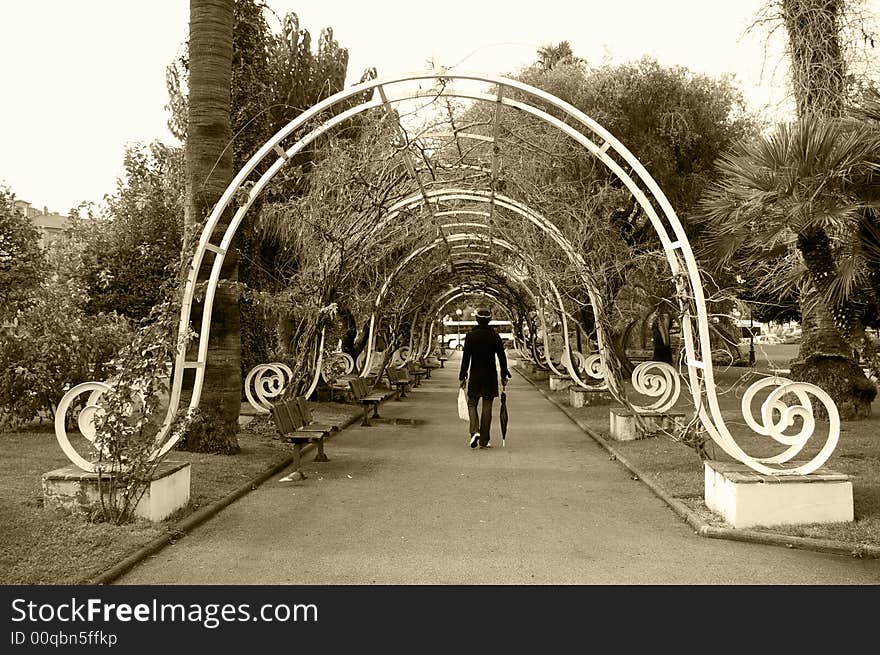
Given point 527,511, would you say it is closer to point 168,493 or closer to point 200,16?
point 168,493

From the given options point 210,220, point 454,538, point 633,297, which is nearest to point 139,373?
point 210,220

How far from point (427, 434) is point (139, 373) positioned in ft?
24.0

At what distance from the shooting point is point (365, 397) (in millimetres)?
16453

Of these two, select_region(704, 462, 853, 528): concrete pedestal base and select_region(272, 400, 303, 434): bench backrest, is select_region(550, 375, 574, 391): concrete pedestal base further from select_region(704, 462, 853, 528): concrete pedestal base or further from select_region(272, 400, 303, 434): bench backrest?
select_region(704, 462, 853, 528): concrete pedestal base

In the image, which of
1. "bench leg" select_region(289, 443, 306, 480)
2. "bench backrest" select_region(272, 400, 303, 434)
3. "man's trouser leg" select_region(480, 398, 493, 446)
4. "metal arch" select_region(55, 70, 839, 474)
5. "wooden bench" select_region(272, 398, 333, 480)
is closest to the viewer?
"metal arch" select_region(55, 70, 839, 474)

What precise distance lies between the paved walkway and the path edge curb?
79 millimetres

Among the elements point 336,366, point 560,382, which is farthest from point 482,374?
point 560,382

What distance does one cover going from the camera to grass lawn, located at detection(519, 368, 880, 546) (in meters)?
6.71

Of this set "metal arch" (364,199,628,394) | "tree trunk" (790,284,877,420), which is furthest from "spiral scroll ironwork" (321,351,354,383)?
"tree trunk" (790,284,877,420)

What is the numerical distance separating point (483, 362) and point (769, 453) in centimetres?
394

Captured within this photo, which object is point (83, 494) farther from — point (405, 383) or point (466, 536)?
point (405, 383)

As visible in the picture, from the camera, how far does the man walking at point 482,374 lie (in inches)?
477

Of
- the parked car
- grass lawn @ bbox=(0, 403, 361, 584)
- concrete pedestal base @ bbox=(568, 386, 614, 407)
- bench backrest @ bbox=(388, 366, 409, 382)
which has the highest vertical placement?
the parked car

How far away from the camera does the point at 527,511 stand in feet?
25.6
